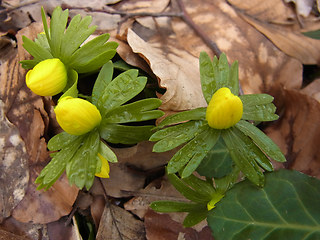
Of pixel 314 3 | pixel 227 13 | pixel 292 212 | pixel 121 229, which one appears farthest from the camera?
pixel 314 3

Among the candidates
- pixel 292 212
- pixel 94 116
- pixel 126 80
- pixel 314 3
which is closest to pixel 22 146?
pixel 94 116

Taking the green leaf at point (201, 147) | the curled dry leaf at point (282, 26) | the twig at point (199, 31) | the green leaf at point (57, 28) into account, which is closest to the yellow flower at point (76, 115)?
the green leaf at point (57, 28)

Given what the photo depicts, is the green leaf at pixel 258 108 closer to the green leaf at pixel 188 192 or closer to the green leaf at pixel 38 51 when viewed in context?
the green leaf at pixel 188 192

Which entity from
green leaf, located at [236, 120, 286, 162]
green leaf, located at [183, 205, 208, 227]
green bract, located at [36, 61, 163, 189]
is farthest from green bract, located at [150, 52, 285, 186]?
green leaf, located at [183, 205, 208, 227]

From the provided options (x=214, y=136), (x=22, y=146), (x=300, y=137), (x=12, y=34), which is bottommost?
(x=300, y=137)

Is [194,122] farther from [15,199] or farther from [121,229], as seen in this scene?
[15,199]

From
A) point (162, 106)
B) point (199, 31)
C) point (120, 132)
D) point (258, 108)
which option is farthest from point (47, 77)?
point (199, 31)

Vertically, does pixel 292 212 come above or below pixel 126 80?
below

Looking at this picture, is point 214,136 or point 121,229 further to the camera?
point 121,229

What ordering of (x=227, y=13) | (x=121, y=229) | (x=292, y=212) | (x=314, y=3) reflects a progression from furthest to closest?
(x=314, y=3)
(x=227, y=13)
(x=121, y=229)
(x=292, y=212)
